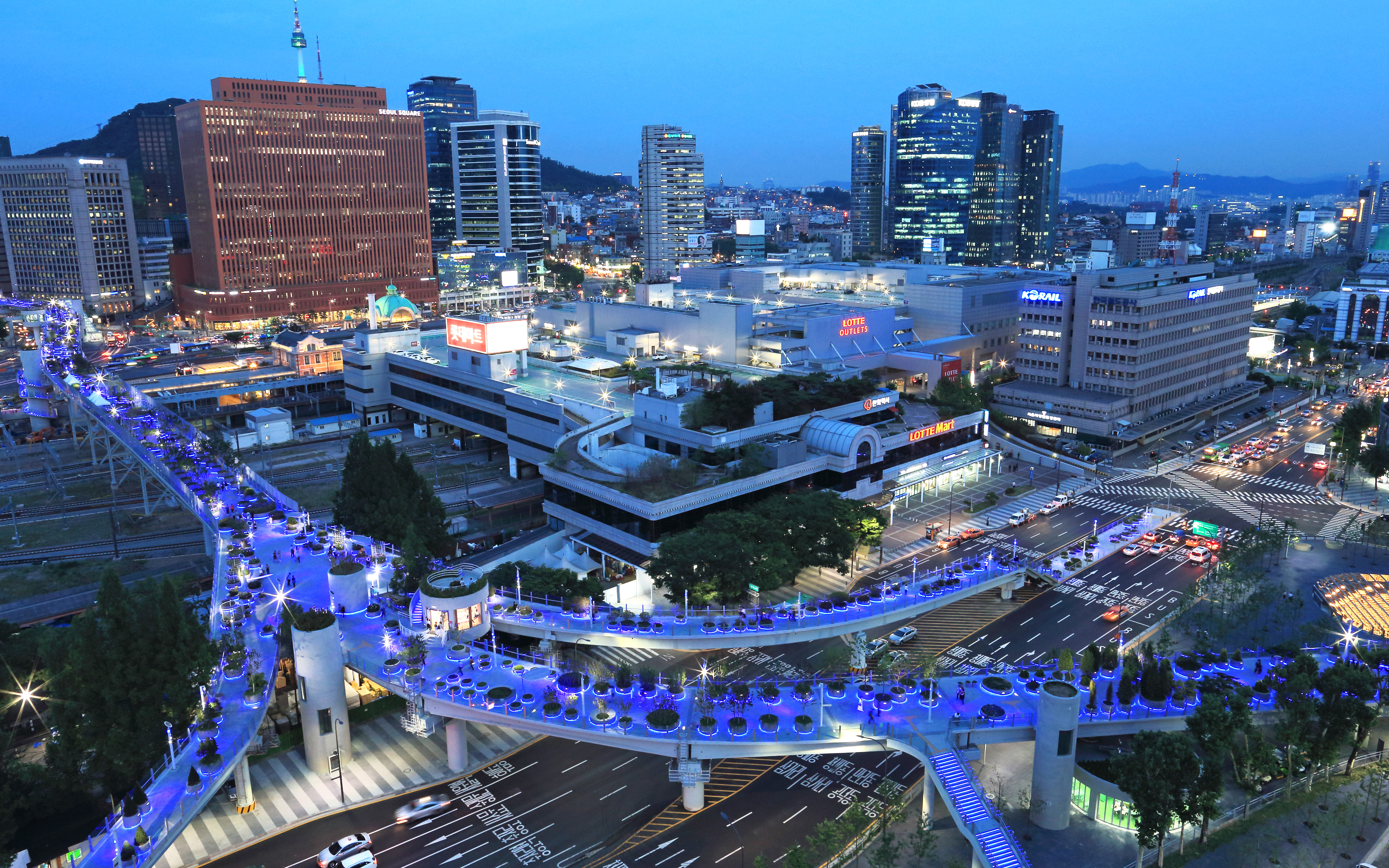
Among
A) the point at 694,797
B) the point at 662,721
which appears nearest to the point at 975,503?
the point at 694,797

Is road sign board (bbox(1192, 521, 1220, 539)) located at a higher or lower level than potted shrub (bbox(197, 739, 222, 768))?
lower

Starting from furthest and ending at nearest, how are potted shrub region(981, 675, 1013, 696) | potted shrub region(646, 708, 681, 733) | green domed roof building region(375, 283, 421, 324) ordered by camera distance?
green domed roof building region(375, 283, 421, 324)
potted shrub region(981, 675, 1013, 696)
potted shrub region(646, 708, 681, 733)

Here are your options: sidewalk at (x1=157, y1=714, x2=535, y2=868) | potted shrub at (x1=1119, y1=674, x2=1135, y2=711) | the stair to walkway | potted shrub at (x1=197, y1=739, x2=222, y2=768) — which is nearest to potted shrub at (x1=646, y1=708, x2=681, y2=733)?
sidewalk at (x1=157, y1=714, x2=535, y2=868)

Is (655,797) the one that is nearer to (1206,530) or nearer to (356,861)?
(356,861)

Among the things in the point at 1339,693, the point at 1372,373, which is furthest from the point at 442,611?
the point at 1372,373

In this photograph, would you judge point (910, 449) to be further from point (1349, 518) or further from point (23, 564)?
point (23, 564)

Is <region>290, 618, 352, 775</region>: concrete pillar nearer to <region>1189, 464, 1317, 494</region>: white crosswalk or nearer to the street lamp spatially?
the street lamp
